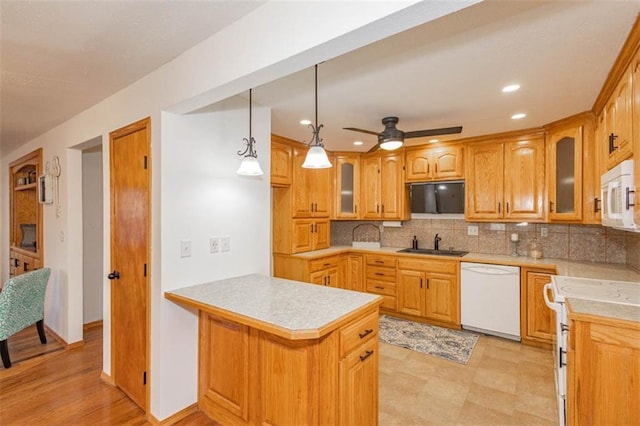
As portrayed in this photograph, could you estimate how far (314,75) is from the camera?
2102 millimetres

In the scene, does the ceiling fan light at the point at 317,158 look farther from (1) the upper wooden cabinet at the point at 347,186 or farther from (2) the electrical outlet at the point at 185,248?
(1) the upper wooden cabinet at the point at 347,186

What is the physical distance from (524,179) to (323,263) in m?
2.59

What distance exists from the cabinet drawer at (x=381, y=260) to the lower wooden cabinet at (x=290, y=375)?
2380 millimetres

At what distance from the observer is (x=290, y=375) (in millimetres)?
1655

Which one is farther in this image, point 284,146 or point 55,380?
point 284,146

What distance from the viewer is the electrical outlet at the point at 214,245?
2.32 meters

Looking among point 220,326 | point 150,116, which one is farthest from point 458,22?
point 220,326

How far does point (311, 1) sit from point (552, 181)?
10.7 feet

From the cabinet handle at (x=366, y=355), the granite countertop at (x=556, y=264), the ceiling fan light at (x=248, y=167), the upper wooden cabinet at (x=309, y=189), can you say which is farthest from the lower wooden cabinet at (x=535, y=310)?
the ceiling fan light at (x=248, y=167)

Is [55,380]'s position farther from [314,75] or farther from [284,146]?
[314,75]

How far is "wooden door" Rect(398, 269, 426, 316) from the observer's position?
3.96 meters

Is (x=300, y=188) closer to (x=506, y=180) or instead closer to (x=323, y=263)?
(x=323, y=263)

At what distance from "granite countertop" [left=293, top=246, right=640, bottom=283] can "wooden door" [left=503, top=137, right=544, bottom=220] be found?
1.68 feet

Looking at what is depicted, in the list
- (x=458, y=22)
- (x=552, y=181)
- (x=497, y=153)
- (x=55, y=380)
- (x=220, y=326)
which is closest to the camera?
(x=458, y=22)
